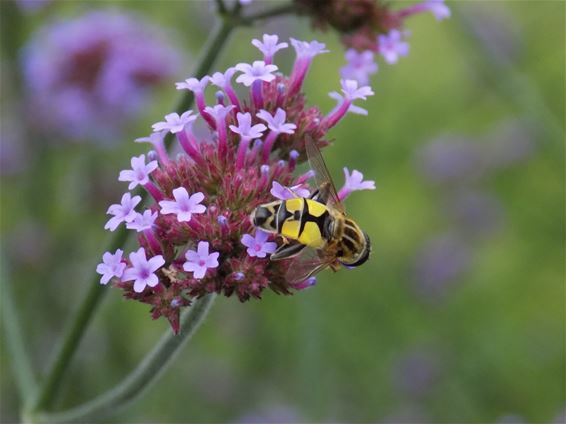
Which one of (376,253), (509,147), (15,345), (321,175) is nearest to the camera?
(321,175)

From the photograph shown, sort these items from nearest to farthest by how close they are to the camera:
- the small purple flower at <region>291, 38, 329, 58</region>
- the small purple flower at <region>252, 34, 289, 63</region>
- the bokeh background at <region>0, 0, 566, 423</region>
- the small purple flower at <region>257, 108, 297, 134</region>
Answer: the small purple flower at <region>257, 108, 297, 134</region> → the small purple flower at <region>252, 34, 289, 63</region> → the small purple flower at <region>291, 38, 329, 58</region> → the bokeh background at <region>0, 0, 566, 423</region>

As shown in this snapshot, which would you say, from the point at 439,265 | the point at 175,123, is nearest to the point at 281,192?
the point at 175,123

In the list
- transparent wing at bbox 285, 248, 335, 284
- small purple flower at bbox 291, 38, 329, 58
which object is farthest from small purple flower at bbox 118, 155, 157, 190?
small purple flower at bbox 291, 38, 329, 58

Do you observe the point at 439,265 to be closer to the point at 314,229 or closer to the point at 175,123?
the point at 314,229

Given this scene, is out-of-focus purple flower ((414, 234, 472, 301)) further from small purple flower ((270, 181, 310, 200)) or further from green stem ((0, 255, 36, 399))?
small purple flower ((270, 181, 310, 200))

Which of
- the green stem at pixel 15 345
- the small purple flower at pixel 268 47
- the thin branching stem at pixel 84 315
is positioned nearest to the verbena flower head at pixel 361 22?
the thin branching stem at pixel 84 315

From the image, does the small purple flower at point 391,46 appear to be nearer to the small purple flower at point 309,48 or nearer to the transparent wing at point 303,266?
the small purple flower at point 309,48

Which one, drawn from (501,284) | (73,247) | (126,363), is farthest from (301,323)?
(501,284)
